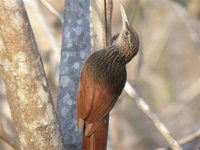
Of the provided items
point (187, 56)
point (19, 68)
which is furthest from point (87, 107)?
point (187, 56)

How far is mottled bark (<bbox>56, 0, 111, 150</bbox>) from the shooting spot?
8.93ft

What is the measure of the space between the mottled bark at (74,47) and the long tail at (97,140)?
102 mm

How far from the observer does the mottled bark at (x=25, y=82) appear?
7.50 ft

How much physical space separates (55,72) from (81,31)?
1.69 m

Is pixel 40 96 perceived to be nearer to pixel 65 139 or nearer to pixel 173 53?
pixel 65 139

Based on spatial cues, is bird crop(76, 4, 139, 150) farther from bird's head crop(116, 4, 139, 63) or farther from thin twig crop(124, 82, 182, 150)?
thin twig crop(124, 82, 182, 150)

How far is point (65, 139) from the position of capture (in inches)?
111

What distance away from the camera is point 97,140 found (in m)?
2.70

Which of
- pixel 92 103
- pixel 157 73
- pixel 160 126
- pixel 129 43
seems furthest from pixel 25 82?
pixel 157 73

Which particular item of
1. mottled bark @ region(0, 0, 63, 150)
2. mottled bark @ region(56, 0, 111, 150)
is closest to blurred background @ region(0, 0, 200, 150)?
mottled bark @ region(56, 0, 111, 150)

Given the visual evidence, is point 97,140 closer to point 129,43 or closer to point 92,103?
point 92,103

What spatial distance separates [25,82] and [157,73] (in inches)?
241

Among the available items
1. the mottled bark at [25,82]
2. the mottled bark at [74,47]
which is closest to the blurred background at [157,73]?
the mottled bark at [74,47]

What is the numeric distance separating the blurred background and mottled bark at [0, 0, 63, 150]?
1.77 metres
